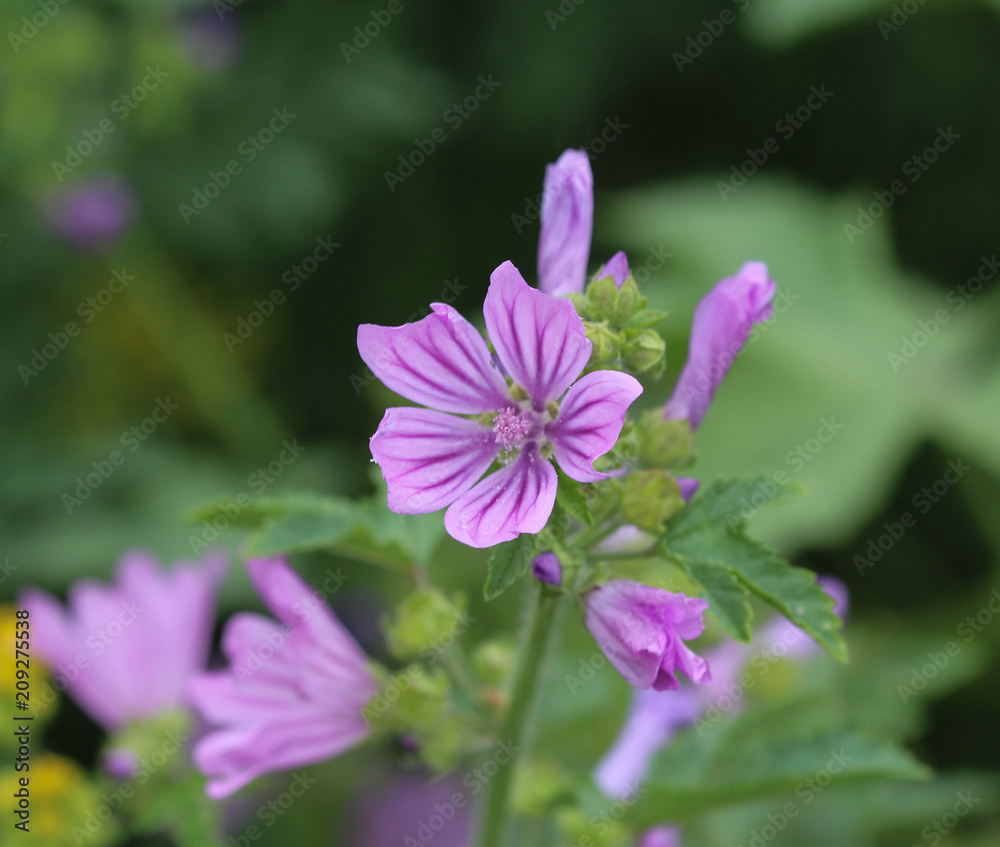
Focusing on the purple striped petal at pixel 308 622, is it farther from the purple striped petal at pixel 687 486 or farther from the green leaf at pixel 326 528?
the purple striped petal at pixel 687 486

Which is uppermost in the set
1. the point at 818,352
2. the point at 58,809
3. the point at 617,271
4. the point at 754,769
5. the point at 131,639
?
the point at 818,352

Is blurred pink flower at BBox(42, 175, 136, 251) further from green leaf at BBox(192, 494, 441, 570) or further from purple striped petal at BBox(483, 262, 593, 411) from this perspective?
purple striped petal at BBox(483, 262, 593, 411)

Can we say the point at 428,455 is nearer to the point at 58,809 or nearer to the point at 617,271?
the point at 617,271

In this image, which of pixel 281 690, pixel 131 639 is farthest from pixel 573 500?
pixel 131 639

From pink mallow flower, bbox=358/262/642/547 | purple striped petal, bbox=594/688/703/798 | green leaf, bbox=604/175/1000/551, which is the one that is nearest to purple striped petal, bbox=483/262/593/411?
pink mallow flower, bbox=358/262/642/547

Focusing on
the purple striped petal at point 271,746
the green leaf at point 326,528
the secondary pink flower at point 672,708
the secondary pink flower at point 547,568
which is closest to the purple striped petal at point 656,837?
the secondary pink flower at point 672,708
